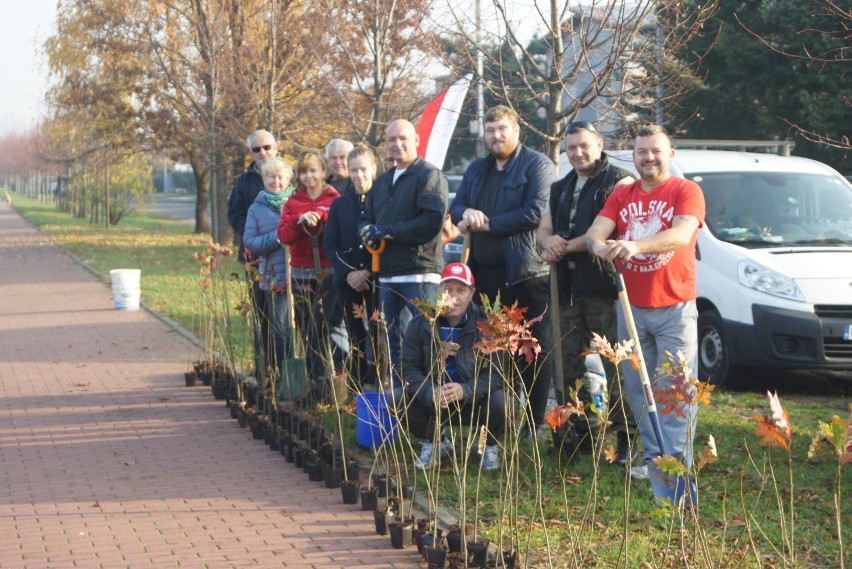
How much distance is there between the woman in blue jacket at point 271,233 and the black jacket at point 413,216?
143cm

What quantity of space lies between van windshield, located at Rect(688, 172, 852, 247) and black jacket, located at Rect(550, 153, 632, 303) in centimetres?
318

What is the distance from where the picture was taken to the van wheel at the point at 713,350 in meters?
9.69

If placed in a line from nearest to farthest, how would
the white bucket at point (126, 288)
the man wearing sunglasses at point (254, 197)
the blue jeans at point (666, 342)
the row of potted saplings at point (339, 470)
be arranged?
the row of potted saplings at point (339, 470) → the blue jeans at point (666, 342) → the man wearing sunglasses at point (254, 197) → the white bucket at point (126, 288)

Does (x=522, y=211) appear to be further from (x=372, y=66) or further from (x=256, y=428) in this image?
(x=372, y=66)

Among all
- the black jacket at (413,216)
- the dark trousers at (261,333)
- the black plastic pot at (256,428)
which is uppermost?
the black jacket at (413,216)

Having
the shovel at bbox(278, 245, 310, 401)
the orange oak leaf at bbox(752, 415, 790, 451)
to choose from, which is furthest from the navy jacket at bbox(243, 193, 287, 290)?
the orange oak leaf at bbox(752, 415, 790, 451)

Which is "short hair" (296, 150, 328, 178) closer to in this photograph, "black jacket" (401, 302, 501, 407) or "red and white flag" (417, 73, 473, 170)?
"red and white flag" (417, 73, 473, 170)

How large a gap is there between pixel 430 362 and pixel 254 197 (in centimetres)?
399

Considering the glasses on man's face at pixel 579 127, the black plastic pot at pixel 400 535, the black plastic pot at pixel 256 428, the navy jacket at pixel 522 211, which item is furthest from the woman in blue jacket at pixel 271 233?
the black plastic pot at pixel 400 535

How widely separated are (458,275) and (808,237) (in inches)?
172

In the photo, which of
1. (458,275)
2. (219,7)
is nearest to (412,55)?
(219,7)

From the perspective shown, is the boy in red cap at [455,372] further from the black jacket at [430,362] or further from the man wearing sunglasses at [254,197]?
the man wearing sunglasses at [254,197]

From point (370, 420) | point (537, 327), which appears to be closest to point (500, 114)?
point (537, 327)

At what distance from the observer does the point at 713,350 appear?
9.89 m
